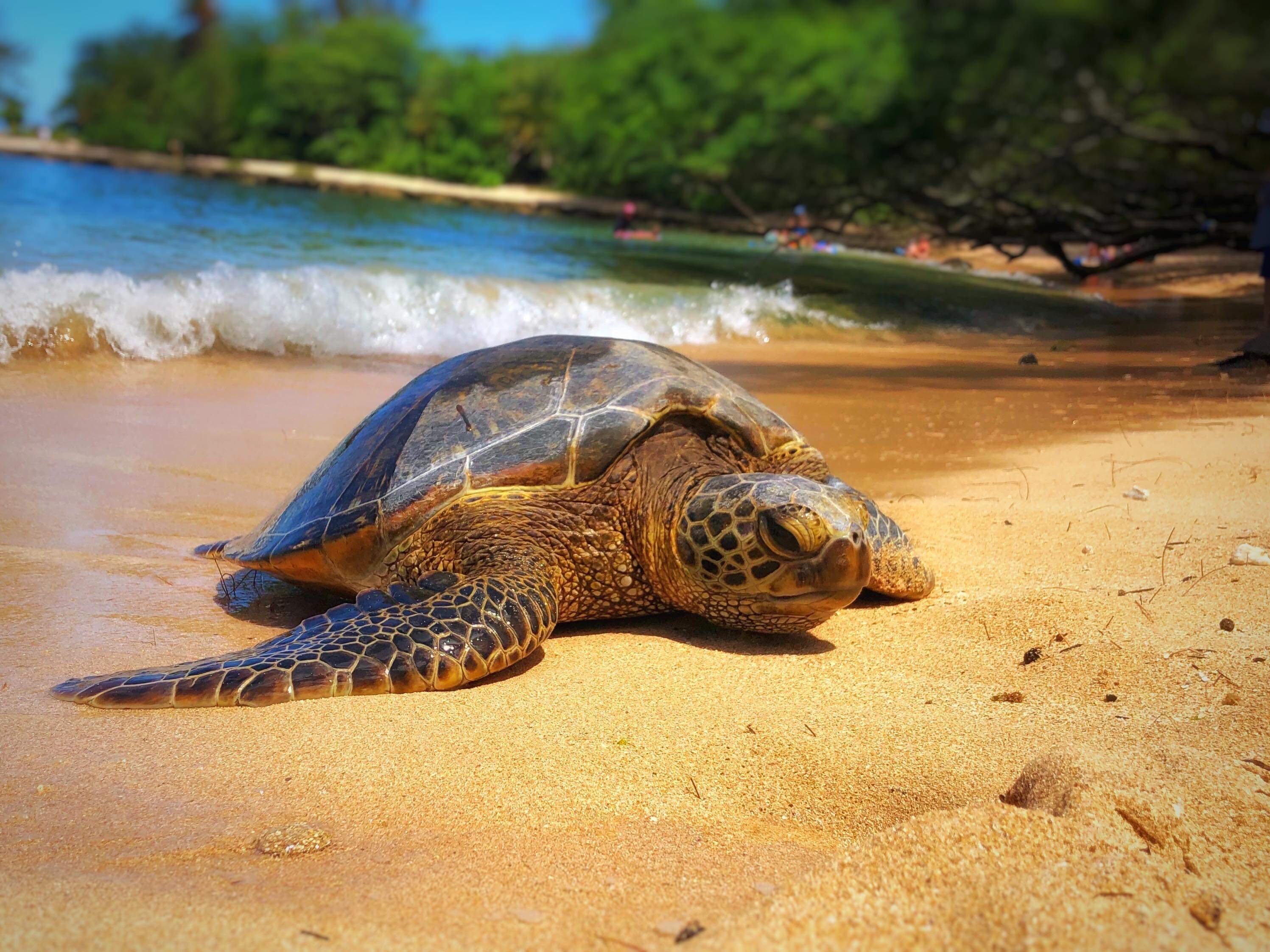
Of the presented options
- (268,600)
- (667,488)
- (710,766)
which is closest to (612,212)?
(268,600)

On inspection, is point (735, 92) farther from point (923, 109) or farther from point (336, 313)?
point (336, 313)

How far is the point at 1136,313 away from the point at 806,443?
1116cm

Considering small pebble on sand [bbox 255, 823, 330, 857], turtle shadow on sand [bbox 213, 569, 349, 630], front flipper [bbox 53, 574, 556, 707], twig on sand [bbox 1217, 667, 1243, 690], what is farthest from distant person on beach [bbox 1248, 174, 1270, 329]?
small pebble on sand [bbox 255, 823, 330, 857]

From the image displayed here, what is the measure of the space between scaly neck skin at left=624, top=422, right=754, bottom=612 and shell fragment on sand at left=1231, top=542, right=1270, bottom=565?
4.93ft

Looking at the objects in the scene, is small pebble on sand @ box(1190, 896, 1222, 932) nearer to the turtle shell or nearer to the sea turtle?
the sea turtle

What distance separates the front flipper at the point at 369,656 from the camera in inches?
84.1

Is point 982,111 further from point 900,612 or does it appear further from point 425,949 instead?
point 425,949

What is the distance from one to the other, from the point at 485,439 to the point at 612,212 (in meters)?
29.6

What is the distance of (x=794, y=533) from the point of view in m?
2.47

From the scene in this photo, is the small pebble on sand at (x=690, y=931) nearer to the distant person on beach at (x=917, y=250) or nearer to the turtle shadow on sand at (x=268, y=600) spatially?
the turtle shadow on sand at (x=268, y=600)

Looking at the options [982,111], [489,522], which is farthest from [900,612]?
[982,111]

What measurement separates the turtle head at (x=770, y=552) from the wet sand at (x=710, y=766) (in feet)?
0.44

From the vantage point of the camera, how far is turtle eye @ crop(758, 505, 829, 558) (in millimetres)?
2457

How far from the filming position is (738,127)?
1273 cm
